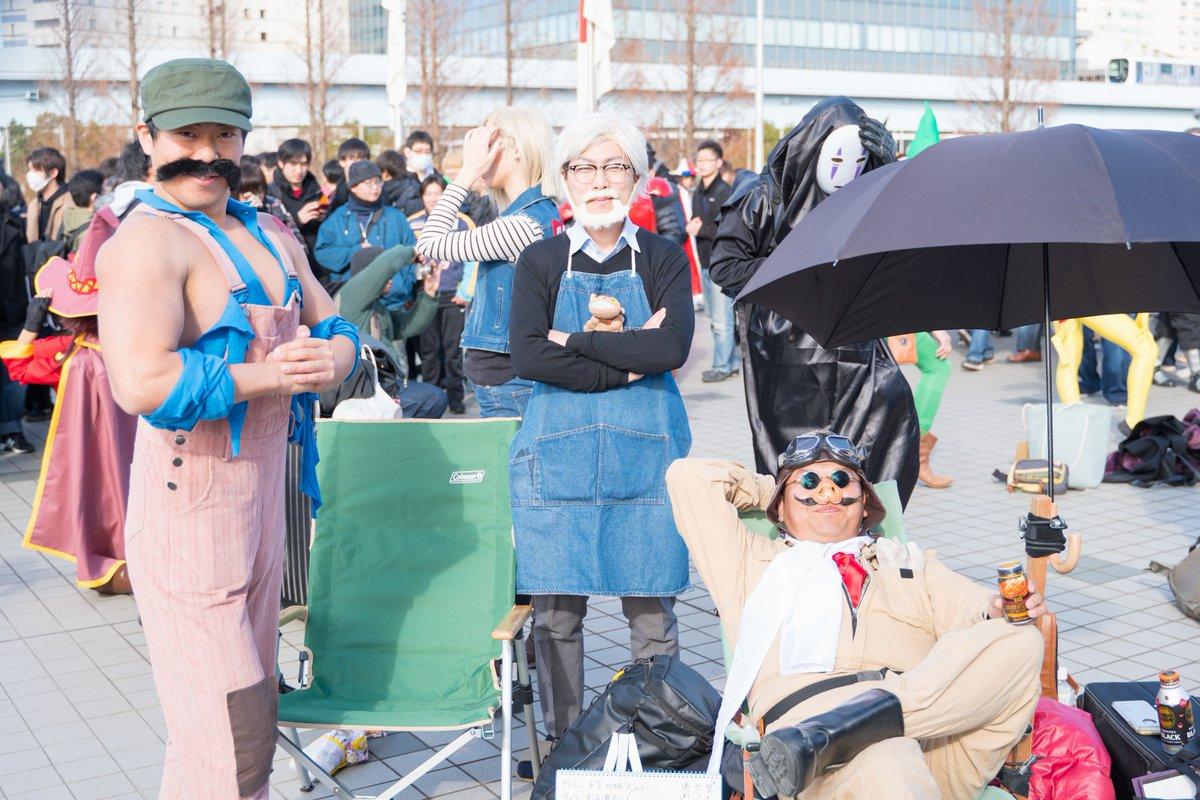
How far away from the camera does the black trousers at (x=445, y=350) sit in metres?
10.3

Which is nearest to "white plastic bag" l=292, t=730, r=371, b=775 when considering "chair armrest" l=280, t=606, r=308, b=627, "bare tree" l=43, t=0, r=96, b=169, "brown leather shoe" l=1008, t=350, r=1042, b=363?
"chair armrest" l=280, t=606, r=308, b=627

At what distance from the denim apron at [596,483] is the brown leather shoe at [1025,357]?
10490 mm

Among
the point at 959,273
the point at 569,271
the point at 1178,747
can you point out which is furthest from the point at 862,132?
the point at 1178,747

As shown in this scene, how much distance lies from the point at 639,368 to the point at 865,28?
237 ft

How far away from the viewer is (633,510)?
12.7ft

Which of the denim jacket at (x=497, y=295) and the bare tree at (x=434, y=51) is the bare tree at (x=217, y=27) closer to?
the bare tree at (x=434, y=51)

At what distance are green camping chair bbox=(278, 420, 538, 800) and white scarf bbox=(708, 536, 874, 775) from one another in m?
0.84

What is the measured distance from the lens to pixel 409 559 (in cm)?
426

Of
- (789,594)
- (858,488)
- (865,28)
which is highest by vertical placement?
(865,28)

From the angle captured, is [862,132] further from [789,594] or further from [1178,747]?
[1178,747]

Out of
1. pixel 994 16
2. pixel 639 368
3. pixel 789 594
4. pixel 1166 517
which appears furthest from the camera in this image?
pixel 994 16

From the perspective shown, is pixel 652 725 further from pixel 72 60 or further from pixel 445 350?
pixel 72 60

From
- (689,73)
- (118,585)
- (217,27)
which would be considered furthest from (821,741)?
(217,27)

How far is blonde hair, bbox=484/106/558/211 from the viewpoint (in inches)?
177
